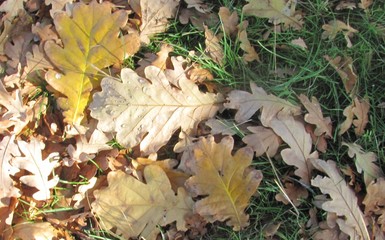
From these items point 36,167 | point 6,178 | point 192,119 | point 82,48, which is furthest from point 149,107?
point 6,178

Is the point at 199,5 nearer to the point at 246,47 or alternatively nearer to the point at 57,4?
the point at 246,47

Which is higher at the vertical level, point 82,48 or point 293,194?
point 82,48

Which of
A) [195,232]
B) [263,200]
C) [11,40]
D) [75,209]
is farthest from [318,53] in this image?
[11,40]

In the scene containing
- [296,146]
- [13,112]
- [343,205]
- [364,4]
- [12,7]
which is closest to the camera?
[343,205]

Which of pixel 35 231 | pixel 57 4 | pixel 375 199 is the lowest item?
pixel 375 199

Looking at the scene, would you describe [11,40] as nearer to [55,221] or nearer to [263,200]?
[55,221]

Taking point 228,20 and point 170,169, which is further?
point 228,20
